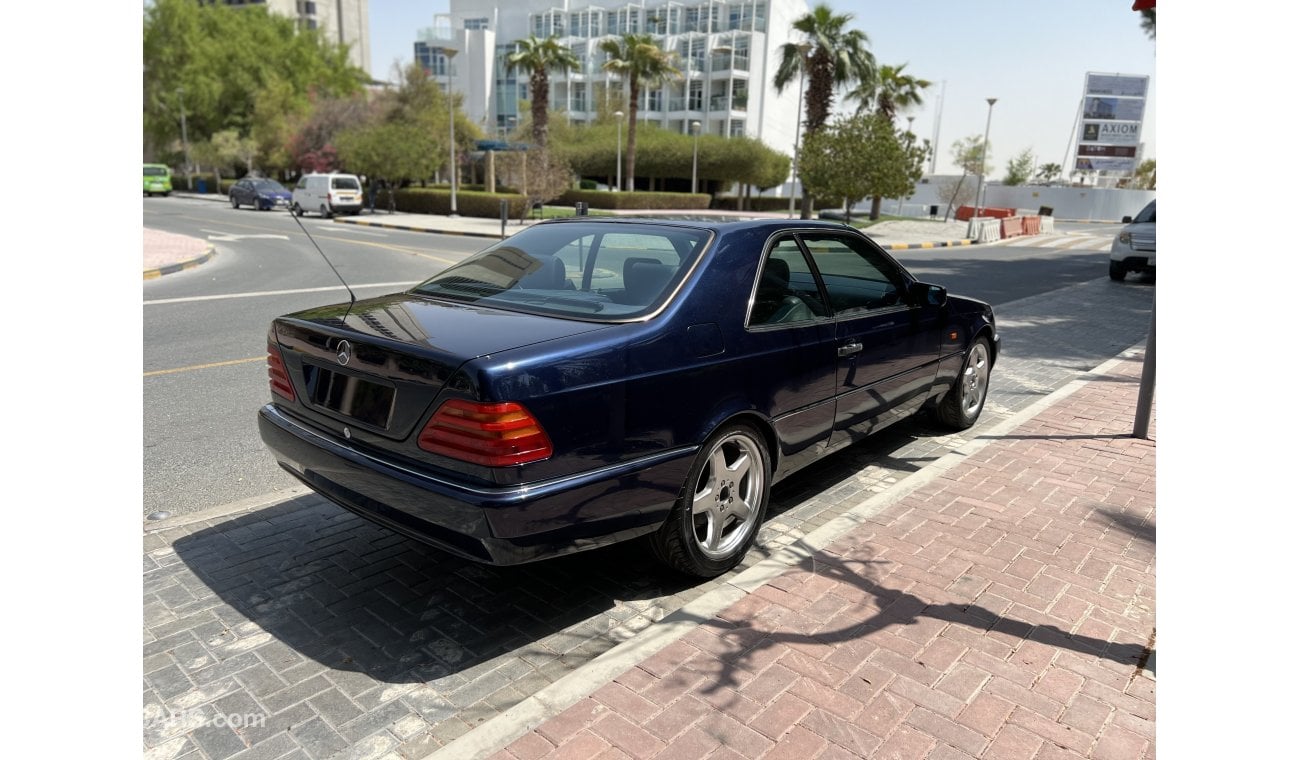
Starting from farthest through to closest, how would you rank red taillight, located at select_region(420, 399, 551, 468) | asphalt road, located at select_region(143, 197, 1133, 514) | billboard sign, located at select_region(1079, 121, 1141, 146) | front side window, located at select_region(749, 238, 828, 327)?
billboard sign, located at select_region(1079, 121, 1141, 146), asphalt road, located at select_region(143, 197, 1133, 514), front side window, located at select_region(749, 238, 828, 327), red taillight, located at select_region(420, 399, 551, 468)

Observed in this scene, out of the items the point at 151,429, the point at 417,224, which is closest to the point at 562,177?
the point at 417,224

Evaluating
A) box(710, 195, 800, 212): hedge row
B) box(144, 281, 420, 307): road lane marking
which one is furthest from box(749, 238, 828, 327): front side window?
box(710, 195, 800, 212): hedge row

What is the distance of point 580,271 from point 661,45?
3025 inches

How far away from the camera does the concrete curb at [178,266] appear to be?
14501mm

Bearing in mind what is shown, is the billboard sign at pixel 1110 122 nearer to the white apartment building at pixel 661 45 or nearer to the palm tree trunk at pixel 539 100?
the white apartment building at pixel 661 45

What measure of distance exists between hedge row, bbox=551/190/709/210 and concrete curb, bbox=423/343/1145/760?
121ft

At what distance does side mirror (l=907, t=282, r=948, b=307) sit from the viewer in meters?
5.04

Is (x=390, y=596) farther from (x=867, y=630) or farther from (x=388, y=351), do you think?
(x=867, y=630)

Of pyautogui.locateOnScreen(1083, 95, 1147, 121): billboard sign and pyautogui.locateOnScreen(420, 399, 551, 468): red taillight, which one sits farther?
pyautogui.locateOnScreen(1083, 95, 1147, 121): billboard sign

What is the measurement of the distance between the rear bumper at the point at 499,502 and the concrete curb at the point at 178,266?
43.8ft

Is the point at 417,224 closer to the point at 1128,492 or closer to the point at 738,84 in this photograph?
the point at 1128,492

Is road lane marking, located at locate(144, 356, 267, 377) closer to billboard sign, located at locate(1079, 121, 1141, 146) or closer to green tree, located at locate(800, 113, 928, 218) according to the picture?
green tree, located at locate(800, 113, 928, 218)

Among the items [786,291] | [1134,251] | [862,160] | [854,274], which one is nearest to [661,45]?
[862,160]

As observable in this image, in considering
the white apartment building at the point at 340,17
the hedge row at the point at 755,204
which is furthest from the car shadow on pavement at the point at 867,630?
the white apartment building at the point at 340,17
